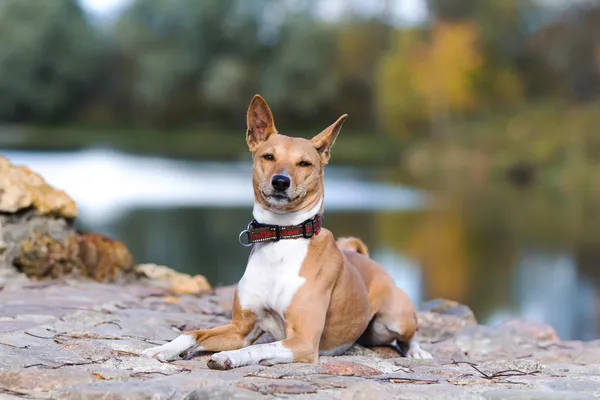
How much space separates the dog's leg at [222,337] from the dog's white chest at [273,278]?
3.0 inches

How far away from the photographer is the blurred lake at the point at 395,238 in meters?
15.1

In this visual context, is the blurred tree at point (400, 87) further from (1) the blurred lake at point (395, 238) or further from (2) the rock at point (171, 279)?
(2) the rock at point (171, 279)

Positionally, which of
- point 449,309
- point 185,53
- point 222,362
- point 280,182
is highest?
point 185,53

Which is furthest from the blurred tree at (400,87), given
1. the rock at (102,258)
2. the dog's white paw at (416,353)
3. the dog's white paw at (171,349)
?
the dog's white paw at (171,349)

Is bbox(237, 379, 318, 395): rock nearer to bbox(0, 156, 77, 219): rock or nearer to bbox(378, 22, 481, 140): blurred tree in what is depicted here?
bbox(0, 156, 77, 219): rock

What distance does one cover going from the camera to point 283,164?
18.2 feet

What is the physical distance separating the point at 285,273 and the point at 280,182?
1.93 ft

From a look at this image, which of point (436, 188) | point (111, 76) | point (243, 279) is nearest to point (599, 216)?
point (436, 188)

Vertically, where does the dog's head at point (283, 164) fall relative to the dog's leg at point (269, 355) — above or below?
above

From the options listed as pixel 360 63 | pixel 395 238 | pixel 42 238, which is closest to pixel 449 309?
pixel 42 238

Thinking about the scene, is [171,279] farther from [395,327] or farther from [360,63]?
[360,63]

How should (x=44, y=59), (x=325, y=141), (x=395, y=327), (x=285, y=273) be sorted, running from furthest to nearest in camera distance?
(x=44, y=59), (x=395, y=327), (x=325, y=141), (x=285, y=273)

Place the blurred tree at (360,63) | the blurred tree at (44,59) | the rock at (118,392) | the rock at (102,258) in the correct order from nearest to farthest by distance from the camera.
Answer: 1. the rock at (118,392)
2. the rock at (102,258)
3. the blurred tree at (44,59)
4. the blurred tree at (360,63)

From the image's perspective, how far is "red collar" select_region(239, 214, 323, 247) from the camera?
5723 millimetres
